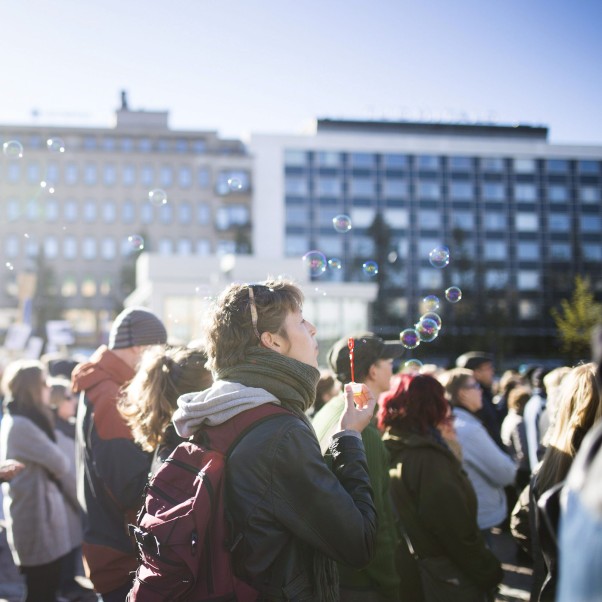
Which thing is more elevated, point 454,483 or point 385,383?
point 385,383

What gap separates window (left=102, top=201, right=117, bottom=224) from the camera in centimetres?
6400

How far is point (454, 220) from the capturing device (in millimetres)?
61906

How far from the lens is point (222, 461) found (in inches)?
85.0

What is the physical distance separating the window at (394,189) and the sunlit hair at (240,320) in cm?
6006

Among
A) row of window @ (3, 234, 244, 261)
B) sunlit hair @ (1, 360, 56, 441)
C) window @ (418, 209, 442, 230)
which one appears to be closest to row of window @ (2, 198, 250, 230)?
row of window @ (3, 234, 244, 261)

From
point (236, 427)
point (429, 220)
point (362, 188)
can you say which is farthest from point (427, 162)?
point (236, 427)

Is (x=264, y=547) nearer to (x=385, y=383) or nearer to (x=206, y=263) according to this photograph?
(x=385, y=383)

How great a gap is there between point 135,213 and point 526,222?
35212 millimetres

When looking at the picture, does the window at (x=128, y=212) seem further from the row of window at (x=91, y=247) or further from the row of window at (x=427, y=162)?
the row of window at (x=427, y=162)

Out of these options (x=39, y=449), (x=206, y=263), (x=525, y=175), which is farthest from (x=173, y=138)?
(x=39, y=449)

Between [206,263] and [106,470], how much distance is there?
2693cm

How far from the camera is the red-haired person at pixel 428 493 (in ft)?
11.6

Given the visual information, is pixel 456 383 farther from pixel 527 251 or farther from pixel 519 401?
pixel 527 251

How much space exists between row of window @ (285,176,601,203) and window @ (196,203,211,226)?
7948 millimetres
